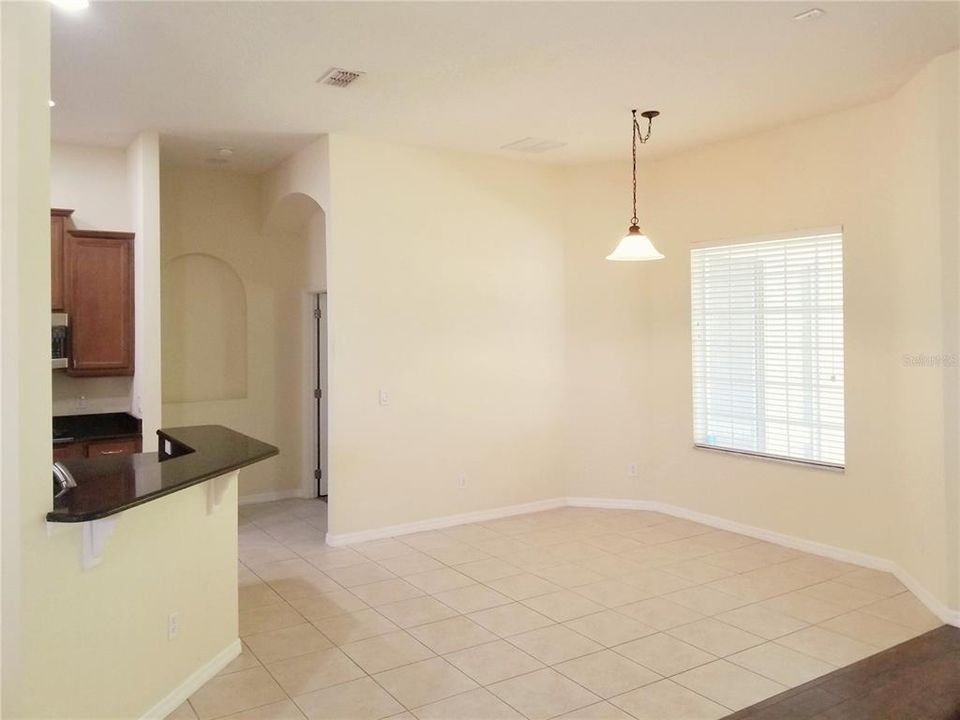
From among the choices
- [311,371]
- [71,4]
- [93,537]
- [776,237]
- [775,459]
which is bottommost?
[775,459]

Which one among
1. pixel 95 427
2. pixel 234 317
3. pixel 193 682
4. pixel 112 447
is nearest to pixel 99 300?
pixel 95 427

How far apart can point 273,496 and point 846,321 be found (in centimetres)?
535

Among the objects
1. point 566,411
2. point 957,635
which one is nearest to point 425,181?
point 566,411

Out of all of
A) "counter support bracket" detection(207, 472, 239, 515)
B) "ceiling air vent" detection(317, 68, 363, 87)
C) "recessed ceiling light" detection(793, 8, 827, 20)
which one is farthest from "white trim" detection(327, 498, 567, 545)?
"recessed ceiling light" detection(793, 8, 827, 20)

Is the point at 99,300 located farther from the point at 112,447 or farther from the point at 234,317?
the point at 234,317

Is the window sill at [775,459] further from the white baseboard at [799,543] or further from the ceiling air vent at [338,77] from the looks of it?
the ceiling air vent at [338,77]

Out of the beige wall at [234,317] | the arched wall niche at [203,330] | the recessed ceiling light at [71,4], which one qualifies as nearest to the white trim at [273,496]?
the beige wall at [234,317]

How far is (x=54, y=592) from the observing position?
250cm

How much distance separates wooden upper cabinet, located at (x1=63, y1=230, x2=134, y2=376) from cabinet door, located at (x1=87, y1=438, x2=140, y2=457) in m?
0.58

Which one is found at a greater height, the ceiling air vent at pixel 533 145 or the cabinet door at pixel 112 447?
the ceiling air vent at pixel 533 145

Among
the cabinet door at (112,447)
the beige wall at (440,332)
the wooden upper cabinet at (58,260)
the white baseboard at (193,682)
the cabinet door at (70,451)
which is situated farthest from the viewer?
the beige wall at (440,332)

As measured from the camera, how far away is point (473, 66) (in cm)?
417

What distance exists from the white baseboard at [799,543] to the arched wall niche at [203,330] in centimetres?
352

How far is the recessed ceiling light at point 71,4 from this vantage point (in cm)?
326
